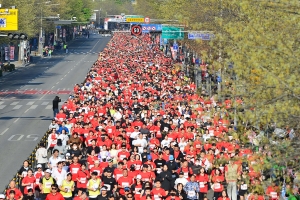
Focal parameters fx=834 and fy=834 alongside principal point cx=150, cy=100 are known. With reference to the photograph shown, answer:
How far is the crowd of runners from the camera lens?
15391 mm

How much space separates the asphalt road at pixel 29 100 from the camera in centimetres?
3456

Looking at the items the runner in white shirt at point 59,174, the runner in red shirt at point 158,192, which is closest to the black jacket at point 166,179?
the runner in red shirt at point 158,192

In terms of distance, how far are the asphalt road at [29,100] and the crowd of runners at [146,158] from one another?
2250 millimetres

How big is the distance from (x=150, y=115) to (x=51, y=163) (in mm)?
11882

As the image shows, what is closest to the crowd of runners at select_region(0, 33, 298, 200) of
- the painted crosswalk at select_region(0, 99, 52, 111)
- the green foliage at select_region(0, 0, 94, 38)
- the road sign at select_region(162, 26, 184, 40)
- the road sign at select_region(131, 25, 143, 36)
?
the painted crosswalk at select_region(0, 99, 52, 111)

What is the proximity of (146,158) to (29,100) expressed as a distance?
112ft

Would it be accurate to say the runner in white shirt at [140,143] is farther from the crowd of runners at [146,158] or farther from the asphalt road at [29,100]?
the asphalt road at [29,100]

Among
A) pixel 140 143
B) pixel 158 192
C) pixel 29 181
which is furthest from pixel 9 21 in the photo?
pixel 158 192

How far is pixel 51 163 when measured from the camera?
23.7m

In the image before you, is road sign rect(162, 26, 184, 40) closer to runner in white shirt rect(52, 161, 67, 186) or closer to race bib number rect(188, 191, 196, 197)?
runner in white shirt rect(52, 161, 67, 186)

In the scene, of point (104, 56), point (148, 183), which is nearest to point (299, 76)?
point (148, 183)

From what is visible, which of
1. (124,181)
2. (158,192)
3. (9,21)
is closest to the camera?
(158,192)

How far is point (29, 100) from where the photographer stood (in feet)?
191

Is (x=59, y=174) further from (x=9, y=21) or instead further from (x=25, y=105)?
(x=9, y=21)
